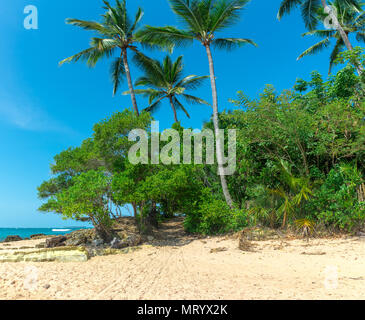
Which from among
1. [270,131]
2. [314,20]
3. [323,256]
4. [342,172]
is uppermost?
[314,20]

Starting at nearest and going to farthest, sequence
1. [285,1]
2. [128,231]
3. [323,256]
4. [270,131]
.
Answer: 1. [323,256]
2. [270,131]
3. [128,231]
4. [285,1]

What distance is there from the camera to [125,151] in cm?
988

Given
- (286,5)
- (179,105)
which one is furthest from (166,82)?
(286,5)

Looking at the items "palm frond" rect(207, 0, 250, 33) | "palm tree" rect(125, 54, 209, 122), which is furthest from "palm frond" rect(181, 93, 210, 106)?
"palm frond" rect(207, 0, 250, 33)

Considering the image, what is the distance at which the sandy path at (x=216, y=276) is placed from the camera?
3.27m

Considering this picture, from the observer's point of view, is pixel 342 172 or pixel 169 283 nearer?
pixel 169 283

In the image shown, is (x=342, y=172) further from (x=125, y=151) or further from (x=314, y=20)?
(x=314, y=20)

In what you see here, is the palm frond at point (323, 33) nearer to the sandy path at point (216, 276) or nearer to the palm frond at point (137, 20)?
the palm frond at point (137, 20)

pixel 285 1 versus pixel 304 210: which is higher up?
pixel 285 1

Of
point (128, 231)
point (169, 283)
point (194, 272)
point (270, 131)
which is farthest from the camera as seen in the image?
point (128, 231)

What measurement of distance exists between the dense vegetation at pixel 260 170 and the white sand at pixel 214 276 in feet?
5.88

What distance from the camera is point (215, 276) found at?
4.54 metres

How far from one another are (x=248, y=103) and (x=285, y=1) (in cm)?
A: 1238
